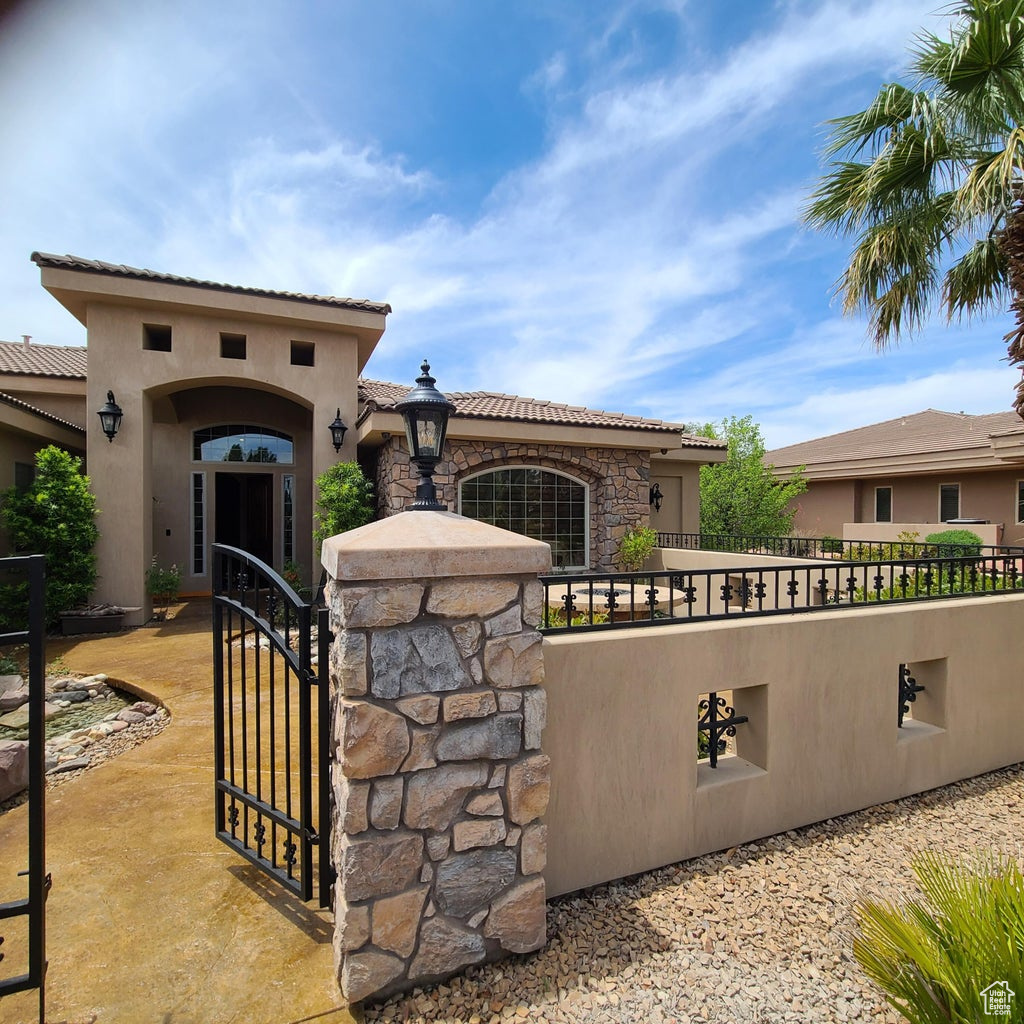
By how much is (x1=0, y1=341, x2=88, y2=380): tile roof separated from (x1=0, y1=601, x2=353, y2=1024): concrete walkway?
31.9 feet

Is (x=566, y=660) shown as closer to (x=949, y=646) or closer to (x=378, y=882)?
(x=378, y=882)

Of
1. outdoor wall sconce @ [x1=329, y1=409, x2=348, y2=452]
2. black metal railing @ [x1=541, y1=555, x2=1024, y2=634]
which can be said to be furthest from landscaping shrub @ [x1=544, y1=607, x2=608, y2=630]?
outdoor wall sconce @ [x1=329, y1=409, x2=348, y2=452]

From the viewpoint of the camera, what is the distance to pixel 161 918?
2.65 m

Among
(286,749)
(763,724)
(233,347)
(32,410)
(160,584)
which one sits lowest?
(763,724)

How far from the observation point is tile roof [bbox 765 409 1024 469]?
15992 mm

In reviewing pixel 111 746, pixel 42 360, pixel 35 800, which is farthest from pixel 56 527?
pixel 35 800

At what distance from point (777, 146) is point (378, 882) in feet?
31.6

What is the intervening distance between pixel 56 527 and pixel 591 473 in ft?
30.0

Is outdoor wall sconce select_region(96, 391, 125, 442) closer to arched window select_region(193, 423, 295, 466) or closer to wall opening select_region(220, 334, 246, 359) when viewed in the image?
wall opening select_region(220, 334, 246, 359)

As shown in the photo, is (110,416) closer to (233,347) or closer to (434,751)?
(233,347)

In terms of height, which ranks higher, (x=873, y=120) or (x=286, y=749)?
(x=873, y=120)

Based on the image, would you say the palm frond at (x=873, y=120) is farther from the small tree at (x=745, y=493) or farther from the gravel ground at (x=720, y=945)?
the small tree at (x=745, y=493)

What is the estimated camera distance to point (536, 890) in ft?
8.29

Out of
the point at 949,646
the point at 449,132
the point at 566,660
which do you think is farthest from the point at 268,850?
the point at 449,132
